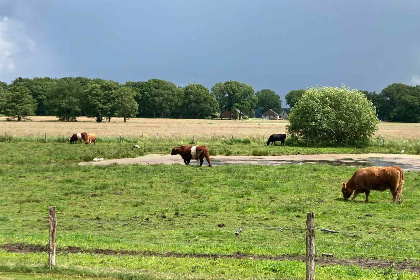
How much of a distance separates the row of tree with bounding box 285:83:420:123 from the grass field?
118 meters

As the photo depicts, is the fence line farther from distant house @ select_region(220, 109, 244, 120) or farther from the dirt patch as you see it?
distant house @ select_region(220, 109, 244, 120)

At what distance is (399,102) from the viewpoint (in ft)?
533

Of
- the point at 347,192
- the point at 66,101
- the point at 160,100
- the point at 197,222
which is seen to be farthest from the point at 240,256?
the point at 160,100

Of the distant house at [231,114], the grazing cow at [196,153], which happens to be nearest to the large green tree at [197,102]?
the distant house at [231,114]

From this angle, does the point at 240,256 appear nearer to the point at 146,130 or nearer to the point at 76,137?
the point at 76,137

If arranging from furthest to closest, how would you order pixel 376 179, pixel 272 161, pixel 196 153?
pixel 272 161 < pixel 196 153 < pixel 376 179

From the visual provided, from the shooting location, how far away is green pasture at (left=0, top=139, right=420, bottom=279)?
32.8 ft

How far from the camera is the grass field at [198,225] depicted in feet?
32.7

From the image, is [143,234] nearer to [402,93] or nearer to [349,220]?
[349,220]

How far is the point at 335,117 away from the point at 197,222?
40117 millimetres

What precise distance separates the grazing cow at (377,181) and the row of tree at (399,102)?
393 feet

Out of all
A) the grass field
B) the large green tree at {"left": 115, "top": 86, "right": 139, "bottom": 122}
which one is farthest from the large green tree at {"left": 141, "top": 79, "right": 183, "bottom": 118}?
the grass field

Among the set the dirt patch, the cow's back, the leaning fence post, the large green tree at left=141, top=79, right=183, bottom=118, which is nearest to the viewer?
the leaning fence post

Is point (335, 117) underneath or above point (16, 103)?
underneath
